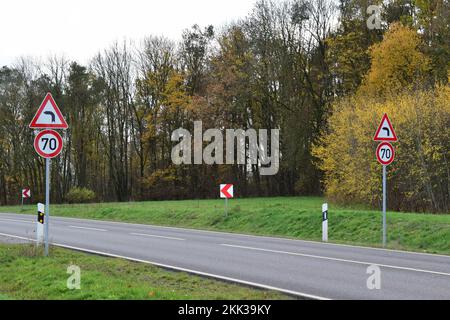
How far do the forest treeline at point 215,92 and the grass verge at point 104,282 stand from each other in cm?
2869

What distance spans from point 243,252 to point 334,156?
16.2m

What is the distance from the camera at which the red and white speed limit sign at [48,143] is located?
37.8 ft

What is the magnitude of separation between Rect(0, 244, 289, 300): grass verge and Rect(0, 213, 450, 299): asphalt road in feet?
2.13

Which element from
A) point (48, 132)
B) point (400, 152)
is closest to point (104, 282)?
point (48, 132)

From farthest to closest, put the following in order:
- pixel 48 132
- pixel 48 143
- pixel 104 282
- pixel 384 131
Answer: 1. pixel 384 131
2. pixel 48 132
3. pixel 48 143
4. pixel 104 282

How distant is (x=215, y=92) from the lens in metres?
47.5

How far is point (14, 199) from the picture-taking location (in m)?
61.8

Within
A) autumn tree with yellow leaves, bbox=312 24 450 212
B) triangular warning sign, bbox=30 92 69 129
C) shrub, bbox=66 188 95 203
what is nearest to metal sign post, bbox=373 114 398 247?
autumn tree with yellow leaves, bbox=312 24 450 212

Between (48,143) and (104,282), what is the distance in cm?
420

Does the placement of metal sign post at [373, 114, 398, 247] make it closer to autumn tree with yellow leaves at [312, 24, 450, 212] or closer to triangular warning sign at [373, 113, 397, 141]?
triangular warning sign at [373, 113, 397, 141]

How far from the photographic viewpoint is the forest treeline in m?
41.6

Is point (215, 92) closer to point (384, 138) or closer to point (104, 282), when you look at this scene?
point (384, 138)
